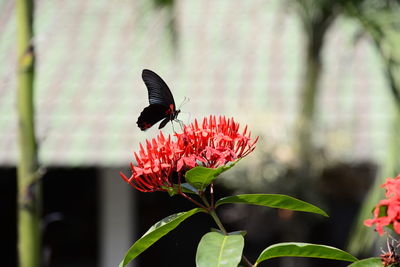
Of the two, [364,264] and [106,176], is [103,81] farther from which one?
[364,264]

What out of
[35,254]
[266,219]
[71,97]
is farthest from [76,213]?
[35,254]

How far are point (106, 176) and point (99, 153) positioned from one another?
895mm

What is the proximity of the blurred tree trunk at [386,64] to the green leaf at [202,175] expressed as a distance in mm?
3272

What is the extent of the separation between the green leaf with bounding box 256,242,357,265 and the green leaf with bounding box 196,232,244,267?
2.4 inches

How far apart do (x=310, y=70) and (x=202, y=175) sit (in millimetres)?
4450

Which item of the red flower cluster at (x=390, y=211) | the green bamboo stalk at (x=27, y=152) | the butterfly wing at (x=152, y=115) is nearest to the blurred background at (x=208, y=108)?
the green bamboo stalk at (x=27, y=152)

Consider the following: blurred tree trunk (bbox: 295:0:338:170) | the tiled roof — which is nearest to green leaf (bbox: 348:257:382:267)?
blurred tree trunk (bbox: 295:0:338:170)

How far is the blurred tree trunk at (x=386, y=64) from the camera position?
14.9 ft

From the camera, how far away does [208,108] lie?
646 centimetres

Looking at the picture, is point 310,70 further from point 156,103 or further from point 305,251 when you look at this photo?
point 305,251

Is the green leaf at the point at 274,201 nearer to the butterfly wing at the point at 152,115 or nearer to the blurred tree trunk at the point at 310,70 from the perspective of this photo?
the butterfly wing at the point at 152,115

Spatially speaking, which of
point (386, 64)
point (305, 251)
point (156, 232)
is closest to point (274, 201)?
point (305, 251)

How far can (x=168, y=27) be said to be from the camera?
16.0 ft

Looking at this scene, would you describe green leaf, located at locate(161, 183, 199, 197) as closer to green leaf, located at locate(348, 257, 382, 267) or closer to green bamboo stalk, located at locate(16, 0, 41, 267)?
green leaf, located at locate(348, 257, 382, 267)
